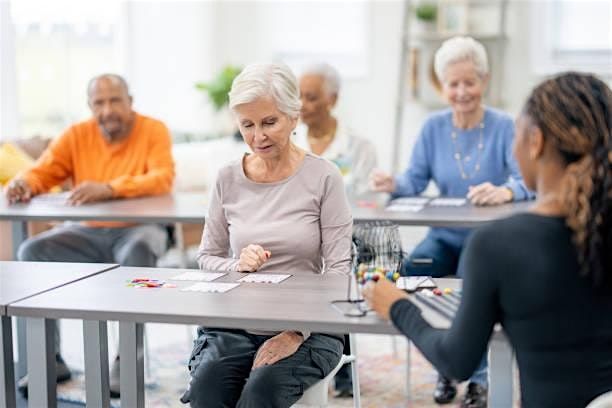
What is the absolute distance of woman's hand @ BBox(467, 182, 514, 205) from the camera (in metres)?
3.45

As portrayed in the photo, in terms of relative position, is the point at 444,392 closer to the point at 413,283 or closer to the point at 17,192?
the point at 413,283

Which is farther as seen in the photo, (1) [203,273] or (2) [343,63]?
(2) [343,63]

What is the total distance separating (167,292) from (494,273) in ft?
2.99

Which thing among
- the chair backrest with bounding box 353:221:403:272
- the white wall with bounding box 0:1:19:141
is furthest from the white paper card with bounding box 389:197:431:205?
the white wall with bounding box 0:1:19:141

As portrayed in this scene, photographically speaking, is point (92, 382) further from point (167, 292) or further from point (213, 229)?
point (213, 229)

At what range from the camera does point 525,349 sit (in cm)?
168

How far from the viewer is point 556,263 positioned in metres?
1.62

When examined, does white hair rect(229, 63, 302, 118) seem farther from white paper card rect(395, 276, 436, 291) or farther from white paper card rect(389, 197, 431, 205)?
white paper card rect(389, 197, 431, 205)

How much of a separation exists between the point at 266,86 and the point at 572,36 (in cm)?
493

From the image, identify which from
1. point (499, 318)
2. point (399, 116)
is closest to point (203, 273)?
point (499, 318)

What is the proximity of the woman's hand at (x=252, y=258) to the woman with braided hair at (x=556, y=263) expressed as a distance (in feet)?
2.82

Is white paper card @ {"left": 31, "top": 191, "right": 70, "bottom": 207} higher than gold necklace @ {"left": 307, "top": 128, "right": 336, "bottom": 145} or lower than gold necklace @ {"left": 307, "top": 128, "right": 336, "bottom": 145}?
lower

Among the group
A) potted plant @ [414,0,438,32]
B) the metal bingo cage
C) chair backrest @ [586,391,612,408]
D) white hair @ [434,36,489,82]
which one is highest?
potted plant @ [414,0,438,32]

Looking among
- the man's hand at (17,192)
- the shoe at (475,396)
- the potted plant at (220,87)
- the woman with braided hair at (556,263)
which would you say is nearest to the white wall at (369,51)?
the potted plant at (220,87)
